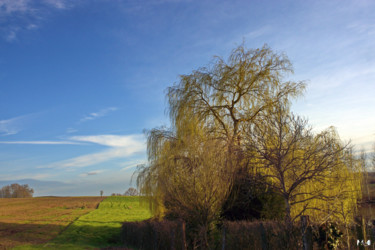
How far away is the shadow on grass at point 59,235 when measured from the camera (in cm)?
2206

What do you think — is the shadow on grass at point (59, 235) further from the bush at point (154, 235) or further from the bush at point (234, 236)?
the bush at point (234, 236)

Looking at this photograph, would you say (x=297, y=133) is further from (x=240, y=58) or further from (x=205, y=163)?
(x=240, y=58)

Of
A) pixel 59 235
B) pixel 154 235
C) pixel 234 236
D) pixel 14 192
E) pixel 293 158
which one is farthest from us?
pixel 14 192

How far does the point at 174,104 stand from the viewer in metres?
20.2

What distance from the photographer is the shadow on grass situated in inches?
869

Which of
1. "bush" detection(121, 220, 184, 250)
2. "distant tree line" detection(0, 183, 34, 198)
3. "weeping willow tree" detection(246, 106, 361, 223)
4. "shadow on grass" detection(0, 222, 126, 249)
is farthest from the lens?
"distant tree line" detection(0, 183, 34, 198)

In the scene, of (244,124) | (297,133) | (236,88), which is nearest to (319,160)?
(297,133)

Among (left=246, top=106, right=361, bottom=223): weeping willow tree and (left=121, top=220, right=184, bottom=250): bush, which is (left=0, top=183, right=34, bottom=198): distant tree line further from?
(left=246, top=106, right=361, bottom=223): weeping willow tree

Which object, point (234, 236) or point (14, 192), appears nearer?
point (234, 236)

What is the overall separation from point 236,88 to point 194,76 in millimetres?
2957

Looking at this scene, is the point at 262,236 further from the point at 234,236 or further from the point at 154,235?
the point at 154,235

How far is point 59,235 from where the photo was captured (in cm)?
2512

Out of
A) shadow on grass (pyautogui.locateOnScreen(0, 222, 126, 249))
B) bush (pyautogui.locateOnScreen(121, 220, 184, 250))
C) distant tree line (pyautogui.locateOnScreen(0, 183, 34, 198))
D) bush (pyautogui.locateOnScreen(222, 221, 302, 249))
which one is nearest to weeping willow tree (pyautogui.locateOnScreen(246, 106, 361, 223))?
bush (pyautogui.locateOnScreen(222, 221, 302, 249))

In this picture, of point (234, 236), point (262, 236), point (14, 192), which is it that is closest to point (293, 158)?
point (262, 236)
